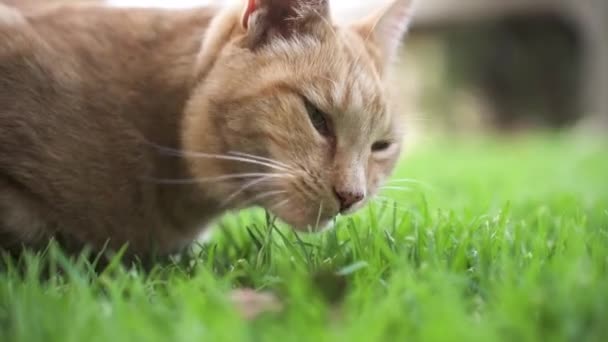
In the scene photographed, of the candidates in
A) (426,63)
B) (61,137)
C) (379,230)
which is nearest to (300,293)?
(379,230)

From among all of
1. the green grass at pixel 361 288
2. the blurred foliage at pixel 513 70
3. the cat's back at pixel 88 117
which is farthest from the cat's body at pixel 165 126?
the blurred foliage at pixel 513 70

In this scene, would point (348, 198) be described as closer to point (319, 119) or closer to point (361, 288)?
point (319, 119)

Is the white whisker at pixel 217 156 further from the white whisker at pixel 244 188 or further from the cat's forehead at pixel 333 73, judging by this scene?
the cat's forehead at pixel 333 73

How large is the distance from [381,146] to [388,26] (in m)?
0.43

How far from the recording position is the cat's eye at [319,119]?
1.74 meters

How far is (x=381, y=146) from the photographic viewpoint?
6.47 feet

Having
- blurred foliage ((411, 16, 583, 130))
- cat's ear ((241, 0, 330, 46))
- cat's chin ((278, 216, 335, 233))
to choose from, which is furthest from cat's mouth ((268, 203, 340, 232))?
blurred foliage ((411, 16, 583, 130))

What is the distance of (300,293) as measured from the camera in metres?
1.12

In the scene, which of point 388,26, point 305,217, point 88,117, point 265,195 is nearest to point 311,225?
point 305,217

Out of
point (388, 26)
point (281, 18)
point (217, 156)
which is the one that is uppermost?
point (281, 18)

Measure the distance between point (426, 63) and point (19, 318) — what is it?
1000 centimetres

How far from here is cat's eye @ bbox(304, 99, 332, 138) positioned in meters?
1.74

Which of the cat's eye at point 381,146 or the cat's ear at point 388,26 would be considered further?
the cat's ear at point 388,26

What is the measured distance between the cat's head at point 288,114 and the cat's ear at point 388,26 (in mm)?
180
